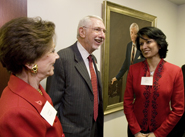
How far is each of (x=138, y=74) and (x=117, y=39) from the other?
34.5 inches

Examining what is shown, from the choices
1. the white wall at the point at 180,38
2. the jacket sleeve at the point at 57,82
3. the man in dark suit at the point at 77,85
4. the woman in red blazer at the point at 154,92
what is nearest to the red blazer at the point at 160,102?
the woman in red blazer at the point at 154,92

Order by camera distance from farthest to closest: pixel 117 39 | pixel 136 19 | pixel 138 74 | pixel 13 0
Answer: pixel 136 19, pixel 117 39, pixel 138 74, pixel 13 0

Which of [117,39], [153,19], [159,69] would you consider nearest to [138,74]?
[159,69]

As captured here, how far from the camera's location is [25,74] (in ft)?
2.75

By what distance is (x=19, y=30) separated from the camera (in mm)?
738

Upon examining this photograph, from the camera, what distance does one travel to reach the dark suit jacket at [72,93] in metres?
1.36

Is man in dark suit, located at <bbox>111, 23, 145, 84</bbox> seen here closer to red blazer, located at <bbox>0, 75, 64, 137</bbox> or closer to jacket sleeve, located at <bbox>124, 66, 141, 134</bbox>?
jacket sleeve, located at <bbox>124, 66, 141, 134</bbox>

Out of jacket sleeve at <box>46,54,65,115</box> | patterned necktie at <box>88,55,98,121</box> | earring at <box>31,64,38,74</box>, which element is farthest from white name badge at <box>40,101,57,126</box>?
patterned necktie at <box>88,55,98,121</box>

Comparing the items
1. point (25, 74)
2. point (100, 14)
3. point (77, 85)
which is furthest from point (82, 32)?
point (25, 74)

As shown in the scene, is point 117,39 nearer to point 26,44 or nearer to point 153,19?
point 153,19

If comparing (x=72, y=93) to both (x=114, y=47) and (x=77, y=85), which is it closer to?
(x=77, y=85)

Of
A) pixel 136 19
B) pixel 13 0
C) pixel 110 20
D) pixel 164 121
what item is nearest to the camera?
pixel 13 0

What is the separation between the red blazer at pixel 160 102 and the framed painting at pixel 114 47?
2.33 feet

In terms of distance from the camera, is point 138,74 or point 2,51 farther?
point 138,74
